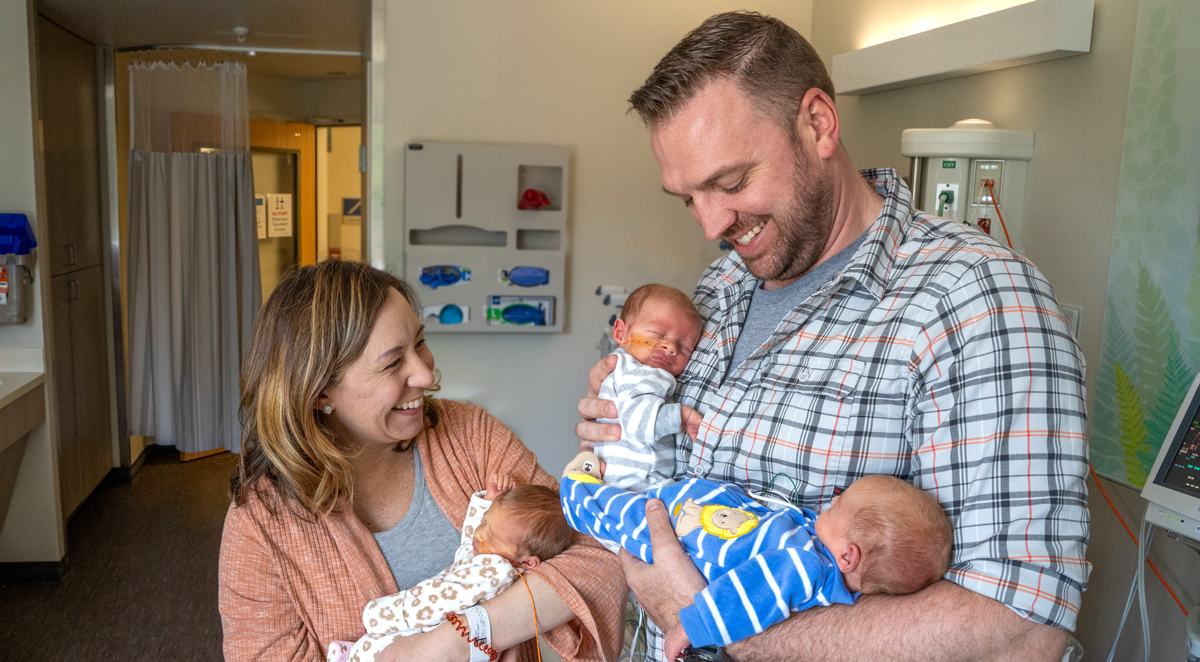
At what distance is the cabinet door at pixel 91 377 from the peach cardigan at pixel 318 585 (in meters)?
3.30

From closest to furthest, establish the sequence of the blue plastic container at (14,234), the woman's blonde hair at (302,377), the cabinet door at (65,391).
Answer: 1. the woman's blonde hair at (302,377)
2. the blue plastic container at (14,234)
3. the cabinet door at (65,391)

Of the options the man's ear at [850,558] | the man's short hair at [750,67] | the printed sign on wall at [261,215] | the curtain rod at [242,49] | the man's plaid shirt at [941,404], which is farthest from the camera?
the printed sign on wall at [261,215]

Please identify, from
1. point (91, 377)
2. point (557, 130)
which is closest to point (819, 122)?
point (557, 130)

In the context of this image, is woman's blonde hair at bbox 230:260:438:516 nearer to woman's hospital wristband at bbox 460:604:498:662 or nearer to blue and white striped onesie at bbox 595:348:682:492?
woman's hospital wristband at bbox 460:604:498:662

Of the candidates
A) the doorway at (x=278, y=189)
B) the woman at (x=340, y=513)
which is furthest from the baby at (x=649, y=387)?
the doorway at (x=278, y=189)

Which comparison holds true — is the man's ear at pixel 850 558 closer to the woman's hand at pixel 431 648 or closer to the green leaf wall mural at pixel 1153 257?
the woman's hand at pixel 431 648

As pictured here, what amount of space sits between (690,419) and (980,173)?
1.21 m

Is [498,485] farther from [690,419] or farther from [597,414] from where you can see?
→ [690,419]

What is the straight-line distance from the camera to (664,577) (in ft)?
4.00

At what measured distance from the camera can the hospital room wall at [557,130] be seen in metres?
3.33

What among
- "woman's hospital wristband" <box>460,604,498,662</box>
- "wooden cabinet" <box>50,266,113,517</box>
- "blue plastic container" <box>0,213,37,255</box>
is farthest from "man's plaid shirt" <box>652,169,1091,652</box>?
"wooden cabinet" <box>50,266,113,517</box>

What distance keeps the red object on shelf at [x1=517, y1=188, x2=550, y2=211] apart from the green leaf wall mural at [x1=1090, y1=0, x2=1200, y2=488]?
206 cm

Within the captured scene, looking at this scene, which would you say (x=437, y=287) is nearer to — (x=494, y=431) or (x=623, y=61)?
(x=623, y=61)

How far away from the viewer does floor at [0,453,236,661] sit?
3111 mm
